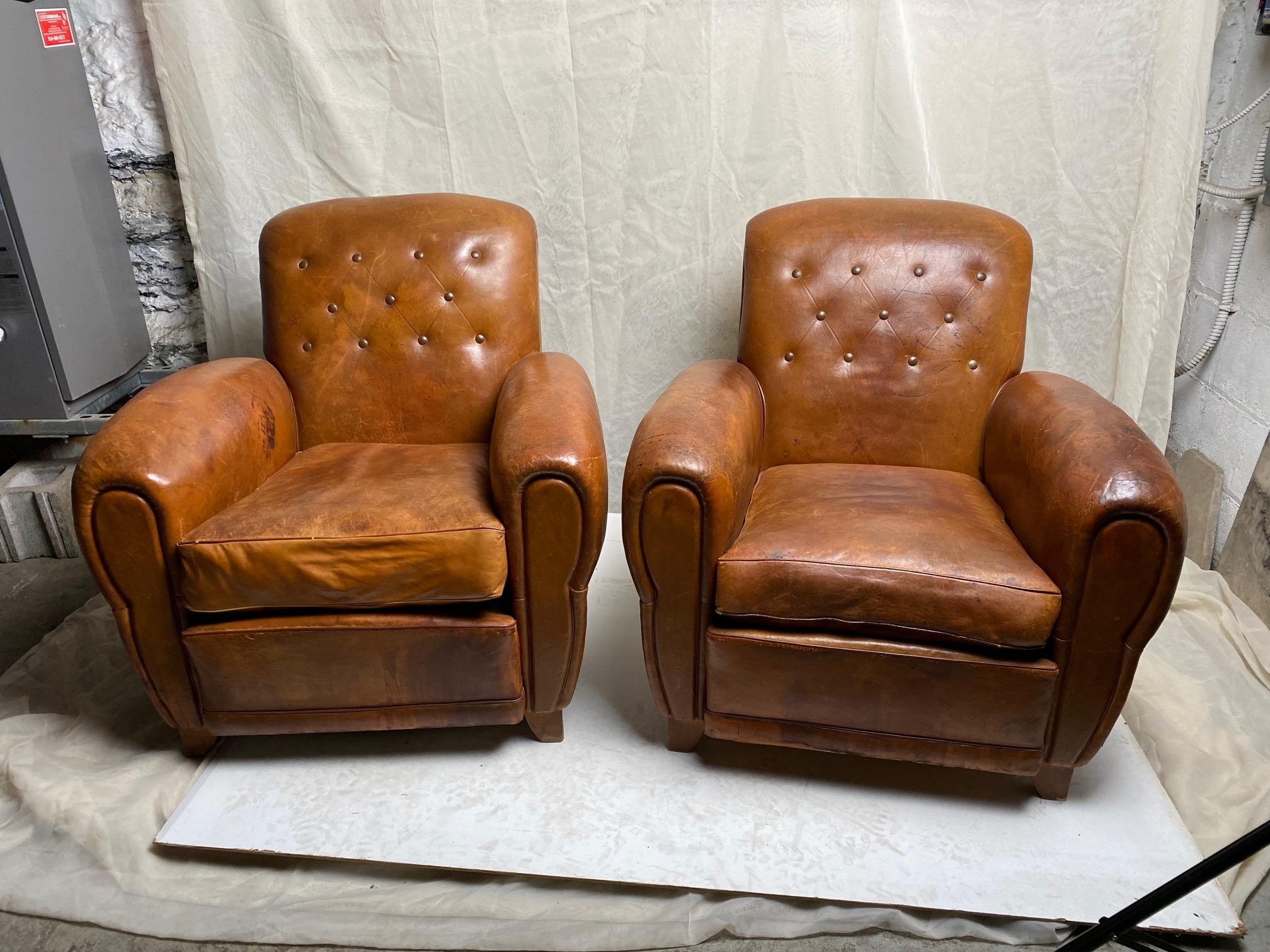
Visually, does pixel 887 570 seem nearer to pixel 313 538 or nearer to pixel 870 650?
pixel 870 650

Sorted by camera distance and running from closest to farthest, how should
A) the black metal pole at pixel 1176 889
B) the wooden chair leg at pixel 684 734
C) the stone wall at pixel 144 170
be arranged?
1. the black metal pole at pixel 1176 889
2. the wooden chair leg at pixel 684 734
3. the stone wall at pixel 144 170

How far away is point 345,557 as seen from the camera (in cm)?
148

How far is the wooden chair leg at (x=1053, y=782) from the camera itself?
152 cm

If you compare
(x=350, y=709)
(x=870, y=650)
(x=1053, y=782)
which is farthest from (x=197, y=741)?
(x=1053, y=782)

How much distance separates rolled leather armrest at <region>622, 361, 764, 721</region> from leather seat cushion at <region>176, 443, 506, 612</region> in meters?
0.25

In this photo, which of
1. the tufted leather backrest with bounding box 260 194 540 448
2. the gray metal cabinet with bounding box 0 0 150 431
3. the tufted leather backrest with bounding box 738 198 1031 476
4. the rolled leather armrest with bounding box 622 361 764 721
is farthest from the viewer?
the gray metal cabinet with bounding box 0 0 150 431

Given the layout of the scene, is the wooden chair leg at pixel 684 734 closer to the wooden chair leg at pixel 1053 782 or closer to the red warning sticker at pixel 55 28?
the wooden chair leg at pixel 1053 782

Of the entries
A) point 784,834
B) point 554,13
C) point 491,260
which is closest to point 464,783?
point 784,834

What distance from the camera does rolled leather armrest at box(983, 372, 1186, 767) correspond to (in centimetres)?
130

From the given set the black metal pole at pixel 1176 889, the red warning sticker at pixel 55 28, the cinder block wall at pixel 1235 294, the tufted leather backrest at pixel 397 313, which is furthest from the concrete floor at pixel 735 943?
the red warning sticker at pixel 55 28

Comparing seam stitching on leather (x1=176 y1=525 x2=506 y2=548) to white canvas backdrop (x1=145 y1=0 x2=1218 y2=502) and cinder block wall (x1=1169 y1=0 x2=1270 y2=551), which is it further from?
cinder block wall (x1=1169 y1=0 x2=1270 y2=551)

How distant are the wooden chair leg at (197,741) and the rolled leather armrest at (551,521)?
0.60 m

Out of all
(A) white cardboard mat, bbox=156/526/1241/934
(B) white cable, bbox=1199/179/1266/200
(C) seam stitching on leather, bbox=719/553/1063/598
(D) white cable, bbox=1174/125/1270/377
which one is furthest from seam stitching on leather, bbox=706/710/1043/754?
(B) white cable, bbox=1199/179/1266/200

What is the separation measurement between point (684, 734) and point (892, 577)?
51 centimetres
